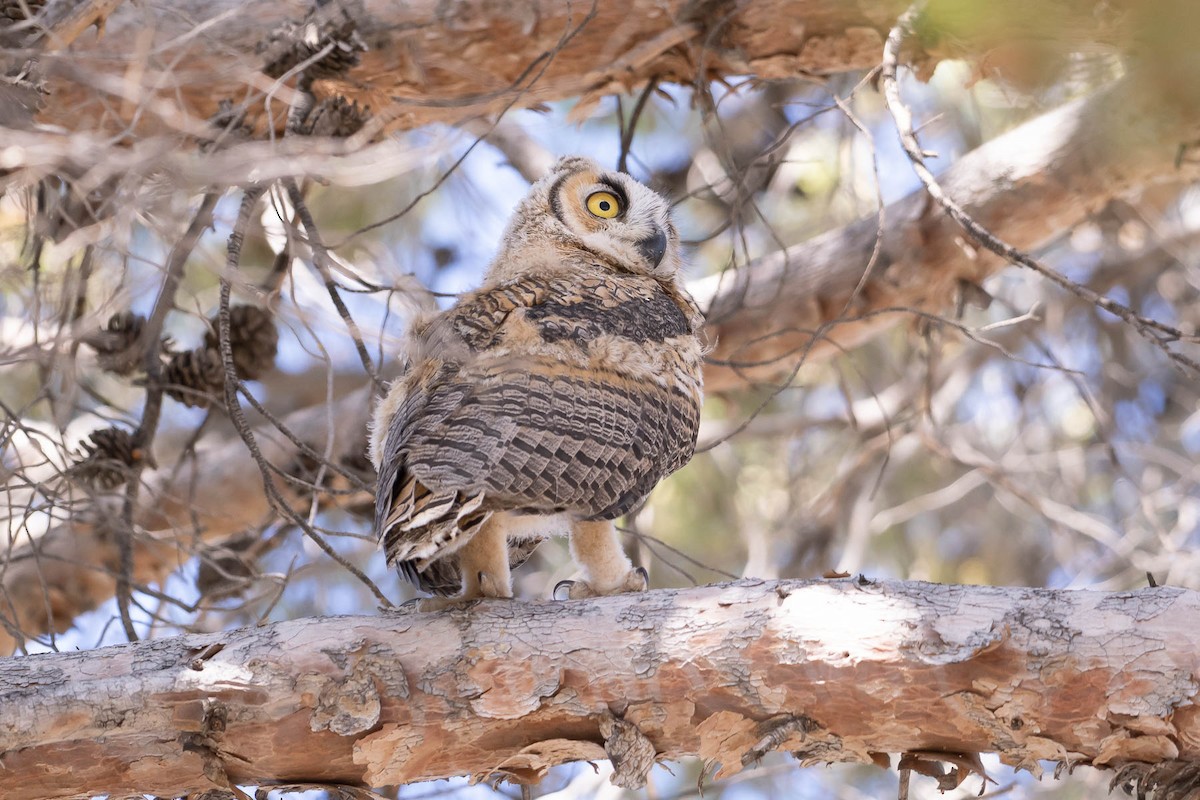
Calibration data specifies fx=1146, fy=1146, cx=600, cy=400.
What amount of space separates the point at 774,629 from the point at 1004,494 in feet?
16.0

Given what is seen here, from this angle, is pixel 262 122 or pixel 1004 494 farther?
pixel 1004 494

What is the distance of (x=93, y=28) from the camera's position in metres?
4.00

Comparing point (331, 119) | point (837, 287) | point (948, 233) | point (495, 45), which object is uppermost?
point (495, 45)

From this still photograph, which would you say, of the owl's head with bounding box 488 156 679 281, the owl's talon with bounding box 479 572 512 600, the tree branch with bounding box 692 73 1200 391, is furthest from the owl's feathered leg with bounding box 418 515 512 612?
the tree branch with bounding box 692 73 1200 391

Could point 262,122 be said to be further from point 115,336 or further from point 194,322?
point 194,322

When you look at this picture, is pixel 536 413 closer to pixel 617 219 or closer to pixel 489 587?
pixel 489 587

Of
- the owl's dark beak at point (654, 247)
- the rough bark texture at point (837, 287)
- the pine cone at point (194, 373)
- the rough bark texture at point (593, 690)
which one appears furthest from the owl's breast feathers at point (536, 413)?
the pine cone at point (194, 373)

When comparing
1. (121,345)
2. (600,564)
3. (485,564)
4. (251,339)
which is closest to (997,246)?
(600,564)

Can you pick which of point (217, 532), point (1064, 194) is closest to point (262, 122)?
point (217, 532)

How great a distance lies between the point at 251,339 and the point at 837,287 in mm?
2356

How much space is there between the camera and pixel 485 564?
9.02ft

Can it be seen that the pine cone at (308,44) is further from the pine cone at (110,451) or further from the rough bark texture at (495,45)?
the pine cone at (110,451)

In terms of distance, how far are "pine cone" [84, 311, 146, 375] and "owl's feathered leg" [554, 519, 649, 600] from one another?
1.90m

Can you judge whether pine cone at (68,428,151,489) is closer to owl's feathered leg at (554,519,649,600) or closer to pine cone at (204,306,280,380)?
pine cone at (204,306,280,380)
